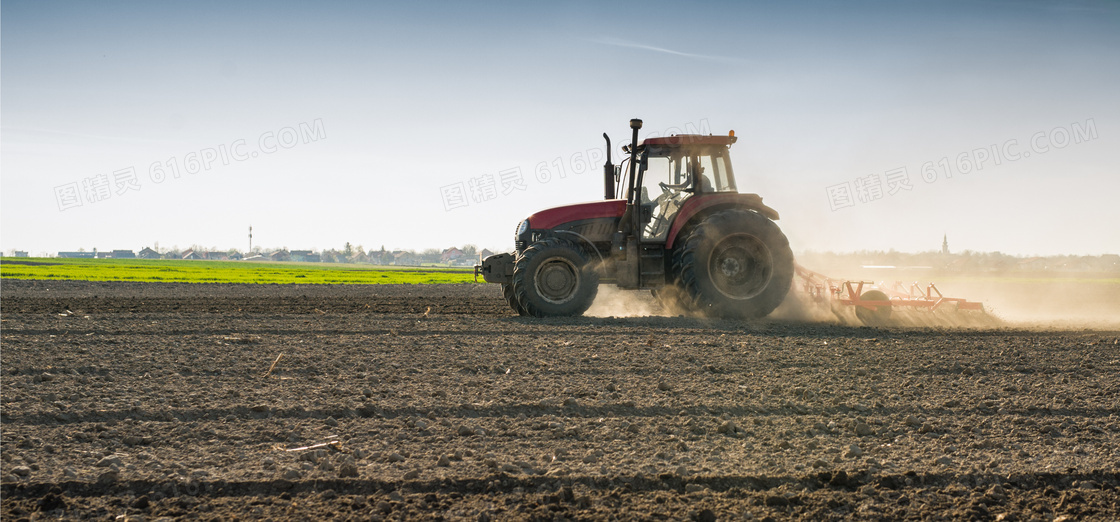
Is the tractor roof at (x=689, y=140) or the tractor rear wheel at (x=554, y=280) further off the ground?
the tractor roof at (x=689, y=140)

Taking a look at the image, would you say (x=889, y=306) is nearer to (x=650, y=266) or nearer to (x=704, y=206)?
(x=704, y=206)

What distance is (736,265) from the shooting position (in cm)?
1134

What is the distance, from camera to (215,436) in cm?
477

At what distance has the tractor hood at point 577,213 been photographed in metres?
11.4

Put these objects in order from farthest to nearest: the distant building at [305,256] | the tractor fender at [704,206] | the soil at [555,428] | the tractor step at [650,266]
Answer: the distant building at [305,256], the tractor step at [650,266], the tractor fender at [704,206], the soil at [555,428]

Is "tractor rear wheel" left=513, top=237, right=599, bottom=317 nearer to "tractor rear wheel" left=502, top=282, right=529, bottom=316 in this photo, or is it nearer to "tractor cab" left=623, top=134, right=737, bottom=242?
"tractor rear wheel" left=502, top=282, right=529, bottom=316

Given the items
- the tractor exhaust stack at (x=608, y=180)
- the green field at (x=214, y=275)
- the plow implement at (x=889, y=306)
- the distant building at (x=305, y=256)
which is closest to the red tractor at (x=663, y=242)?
the tractor exhaust stack at (x=608, y=180)


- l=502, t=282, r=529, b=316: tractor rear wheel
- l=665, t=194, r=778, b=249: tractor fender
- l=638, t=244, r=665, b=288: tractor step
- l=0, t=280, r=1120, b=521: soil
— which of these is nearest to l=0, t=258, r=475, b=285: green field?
l=502, t=282, r=529, b=316: tractor rear wheel

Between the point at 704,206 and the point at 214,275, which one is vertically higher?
the point at 704,206

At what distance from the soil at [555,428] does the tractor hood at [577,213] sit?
272 centimetres

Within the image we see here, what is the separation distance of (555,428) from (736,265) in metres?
7.07

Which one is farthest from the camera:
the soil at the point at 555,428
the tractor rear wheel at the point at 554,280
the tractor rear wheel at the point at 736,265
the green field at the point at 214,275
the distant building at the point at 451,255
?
the distant building at the point at 451,255

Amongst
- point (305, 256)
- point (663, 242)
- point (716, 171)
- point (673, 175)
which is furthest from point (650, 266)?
point (305, 256)

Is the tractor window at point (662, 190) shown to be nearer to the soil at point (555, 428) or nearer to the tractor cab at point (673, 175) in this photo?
the tractor cab at point (673, 175)
